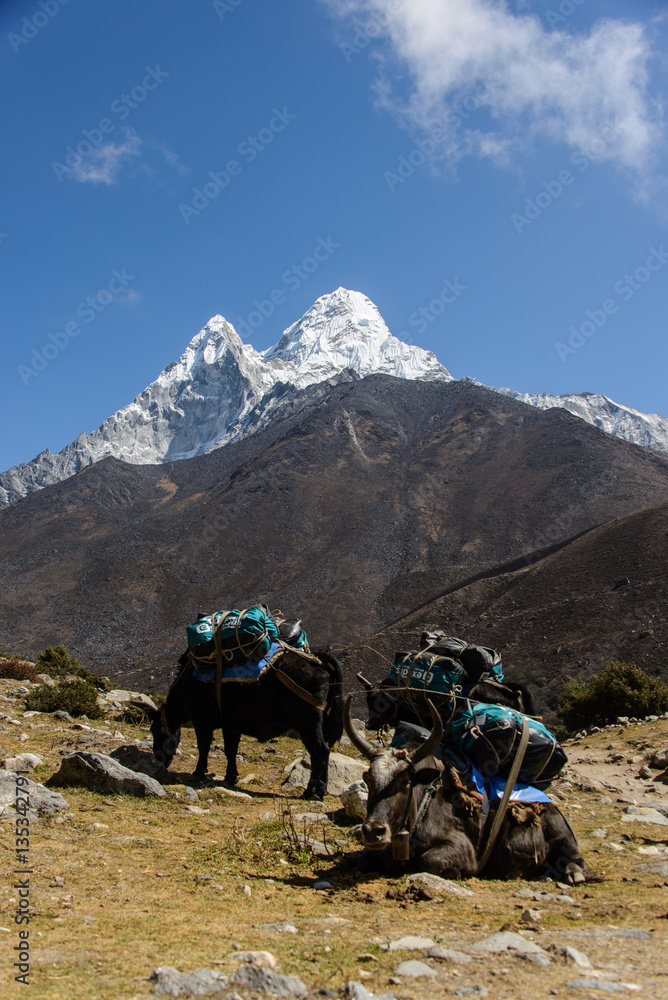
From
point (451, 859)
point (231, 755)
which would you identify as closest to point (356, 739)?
point (451, 859)

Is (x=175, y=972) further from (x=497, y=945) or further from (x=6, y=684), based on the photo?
(x=6, y=684)

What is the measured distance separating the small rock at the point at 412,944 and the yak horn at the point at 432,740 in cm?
163

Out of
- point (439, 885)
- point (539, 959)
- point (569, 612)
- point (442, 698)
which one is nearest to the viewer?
point (539, 959)

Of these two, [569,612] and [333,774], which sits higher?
[569,612]

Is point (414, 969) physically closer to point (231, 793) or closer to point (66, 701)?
point (231, 793)

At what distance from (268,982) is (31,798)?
153 inches

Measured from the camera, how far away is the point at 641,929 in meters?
3.89

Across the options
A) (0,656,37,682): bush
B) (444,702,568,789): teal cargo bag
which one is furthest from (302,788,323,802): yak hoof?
(0,656,37,682): bush

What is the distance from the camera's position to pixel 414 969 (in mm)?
3262

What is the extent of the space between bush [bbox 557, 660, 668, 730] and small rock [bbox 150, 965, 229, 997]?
16.8 m

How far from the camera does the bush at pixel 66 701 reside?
1131cm

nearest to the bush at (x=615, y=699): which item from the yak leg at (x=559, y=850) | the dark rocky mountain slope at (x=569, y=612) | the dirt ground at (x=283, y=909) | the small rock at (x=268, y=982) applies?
the dirt ground at (x=283, y=909)

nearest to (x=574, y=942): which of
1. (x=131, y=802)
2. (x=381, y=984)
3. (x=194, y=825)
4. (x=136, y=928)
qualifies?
(x=381, y=984)

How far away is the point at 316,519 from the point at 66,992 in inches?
3133
